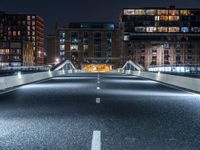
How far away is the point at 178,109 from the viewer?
48.2 ft

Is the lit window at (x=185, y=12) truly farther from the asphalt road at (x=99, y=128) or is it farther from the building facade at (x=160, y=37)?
the asphalt road at (x=99, y=128)

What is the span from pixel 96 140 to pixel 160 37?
187 m

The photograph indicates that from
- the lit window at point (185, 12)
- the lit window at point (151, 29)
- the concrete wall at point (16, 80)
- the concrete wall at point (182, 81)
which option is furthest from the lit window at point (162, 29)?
the concrete wall at point (16, 80)

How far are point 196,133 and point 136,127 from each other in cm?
149

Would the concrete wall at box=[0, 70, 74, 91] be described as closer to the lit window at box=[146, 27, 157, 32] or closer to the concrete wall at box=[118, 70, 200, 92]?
the concrete wall at box=[118, 70, 200, 92]

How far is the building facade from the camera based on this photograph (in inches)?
7475

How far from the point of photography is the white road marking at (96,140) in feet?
25.5

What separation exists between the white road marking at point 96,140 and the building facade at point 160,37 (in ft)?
574

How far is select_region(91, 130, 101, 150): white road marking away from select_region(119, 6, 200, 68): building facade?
175 m

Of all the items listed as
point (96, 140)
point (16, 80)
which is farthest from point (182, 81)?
point (96, 140)

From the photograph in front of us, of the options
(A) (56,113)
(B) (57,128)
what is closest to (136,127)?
(B) (57,128)

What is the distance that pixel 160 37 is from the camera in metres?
193

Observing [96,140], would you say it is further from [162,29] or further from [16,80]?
[162,29]

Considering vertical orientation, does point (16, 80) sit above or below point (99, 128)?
above
